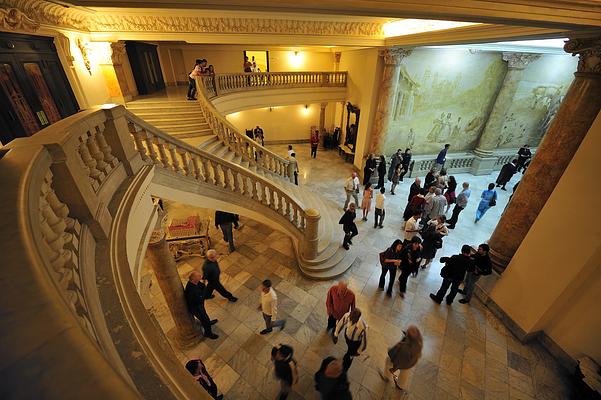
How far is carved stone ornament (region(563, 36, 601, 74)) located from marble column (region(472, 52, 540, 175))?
645cm

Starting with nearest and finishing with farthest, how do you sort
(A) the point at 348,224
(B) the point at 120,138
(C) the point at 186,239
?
(B) the point at 120,138
(A) the point at 348,224
(C) the point at 186,239

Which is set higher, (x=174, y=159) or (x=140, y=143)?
(x=140, y=143)

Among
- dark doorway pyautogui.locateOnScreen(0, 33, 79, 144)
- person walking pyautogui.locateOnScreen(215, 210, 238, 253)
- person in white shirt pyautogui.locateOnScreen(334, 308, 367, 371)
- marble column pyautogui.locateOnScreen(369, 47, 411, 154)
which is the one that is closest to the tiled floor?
person walking pyautogui.locateOnScreen(215, 210, 238, 253)

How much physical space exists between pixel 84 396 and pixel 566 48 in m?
6.88

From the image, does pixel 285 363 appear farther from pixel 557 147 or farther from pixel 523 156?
pixel 523 156

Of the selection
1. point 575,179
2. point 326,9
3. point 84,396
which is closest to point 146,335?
point 84,396

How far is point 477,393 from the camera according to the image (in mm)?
3953

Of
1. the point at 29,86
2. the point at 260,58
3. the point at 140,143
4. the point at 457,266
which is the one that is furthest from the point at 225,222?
the point at 260,58

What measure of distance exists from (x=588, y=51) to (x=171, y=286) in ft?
25.1

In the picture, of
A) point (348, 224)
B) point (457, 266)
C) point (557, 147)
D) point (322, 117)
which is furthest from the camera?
point (322, 117)

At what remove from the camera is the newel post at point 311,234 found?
5.62 m

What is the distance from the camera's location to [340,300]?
13.9 feet

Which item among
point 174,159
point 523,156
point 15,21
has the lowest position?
point 523,156

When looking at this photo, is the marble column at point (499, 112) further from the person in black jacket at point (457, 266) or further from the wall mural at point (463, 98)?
the person in black jacket at point (457, 266)
